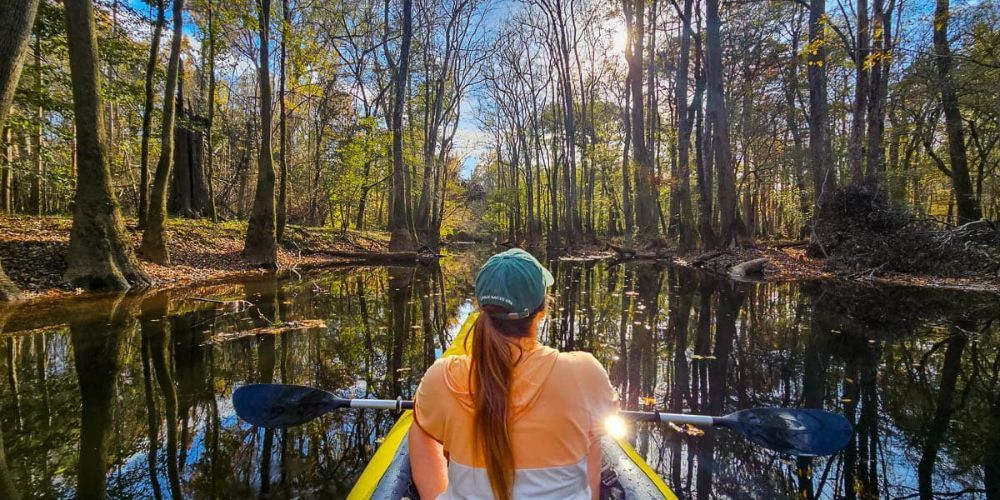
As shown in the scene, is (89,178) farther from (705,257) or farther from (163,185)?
(705,257)

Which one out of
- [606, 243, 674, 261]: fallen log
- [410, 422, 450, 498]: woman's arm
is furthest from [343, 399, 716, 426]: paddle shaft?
[606, 243, 674, 261]: fallen log

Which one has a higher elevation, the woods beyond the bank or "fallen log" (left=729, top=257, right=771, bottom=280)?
the woods beyond the bank

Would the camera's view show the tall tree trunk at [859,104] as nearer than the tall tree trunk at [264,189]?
No

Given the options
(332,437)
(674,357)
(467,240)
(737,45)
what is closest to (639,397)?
(674,357)

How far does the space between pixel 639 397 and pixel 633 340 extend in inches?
76.7

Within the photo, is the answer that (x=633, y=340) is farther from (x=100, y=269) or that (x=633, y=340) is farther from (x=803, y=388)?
(x=100, y=269)

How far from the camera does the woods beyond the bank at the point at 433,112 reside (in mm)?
9938

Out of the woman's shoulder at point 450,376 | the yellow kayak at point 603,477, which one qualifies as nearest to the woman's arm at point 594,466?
the yellow kayak at point 603,477

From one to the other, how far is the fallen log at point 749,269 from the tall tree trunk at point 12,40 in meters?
15.2

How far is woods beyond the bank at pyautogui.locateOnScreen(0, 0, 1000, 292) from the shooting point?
9.94m

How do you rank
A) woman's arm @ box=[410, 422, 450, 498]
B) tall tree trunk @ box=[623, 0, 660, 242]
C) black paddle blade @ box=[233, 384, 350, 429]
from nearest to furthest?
woman's arm @ box=[410, 422, 450, 498], black paddle blade @ box=[233, 384, 350, 429], tall tree trunk @ box=[623, 0, 660, 242]

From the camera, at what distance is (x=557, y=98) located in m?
29.9

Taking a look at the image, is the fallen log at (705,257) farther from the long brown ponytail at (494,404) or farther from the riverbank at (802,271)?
the long brown ponytail at (494,404)

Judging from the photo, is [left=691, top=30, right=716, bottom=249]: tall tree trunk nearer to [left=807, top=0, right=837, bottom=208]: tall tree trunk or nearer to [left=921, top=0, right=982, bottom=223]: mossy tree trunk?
[left=807, top=0, right=837, bottom=208]: tall tree trunk
